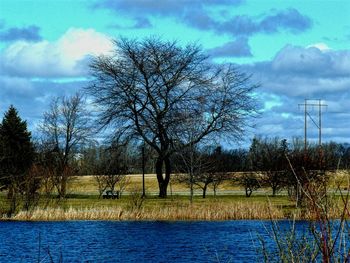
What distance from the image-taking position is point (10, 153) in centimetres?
5281

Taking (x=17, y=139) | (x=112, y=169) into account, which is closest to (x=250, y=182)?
(x=112, y=169)

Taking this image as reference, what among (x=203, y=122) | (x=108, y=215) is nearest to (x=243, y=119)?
(x=203, y=122)

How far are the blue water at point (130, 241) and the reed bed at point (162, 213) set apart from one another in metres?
0.50

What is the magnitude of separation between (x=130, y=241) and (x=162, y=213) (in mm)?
6370

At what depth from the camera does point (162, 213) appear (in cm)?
3356

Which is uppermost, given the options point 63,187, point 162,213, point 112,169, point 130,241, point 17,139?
point 17,139

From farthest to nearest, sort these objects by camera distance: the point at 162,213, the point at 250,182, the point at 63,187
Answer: the point at 250,182 < the point at 63,187 < the point at 162,213

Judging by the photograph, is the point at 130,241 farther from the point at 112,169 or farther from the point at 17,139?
the point at 17,139

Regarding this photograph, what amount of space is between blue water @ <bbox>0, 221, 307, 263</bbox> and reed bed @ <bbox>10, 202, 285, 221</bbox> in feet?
1.63

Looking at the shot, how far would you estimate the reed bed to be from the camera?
3334 centimetres

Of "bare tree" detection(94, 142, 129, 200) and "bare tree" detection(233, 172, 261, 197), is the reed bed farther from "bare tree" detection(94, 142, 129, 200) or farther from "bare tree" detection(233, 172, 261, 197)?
"bare tree" detection(233, 172, 261, 197)

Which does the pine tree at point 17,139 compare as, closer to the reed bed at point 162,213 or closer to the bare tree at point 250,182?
the bare tree at point 250,182

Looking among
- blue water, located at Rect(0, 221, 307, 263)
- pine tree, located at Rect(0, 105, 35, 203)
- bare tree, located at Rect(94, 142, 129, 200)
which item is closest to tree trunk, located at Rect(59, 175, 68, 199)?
bare tree, located at Rect(94, 142, 129, 200)

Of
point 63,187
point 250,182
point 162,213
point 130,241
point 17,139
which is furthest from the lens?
point 17,139
